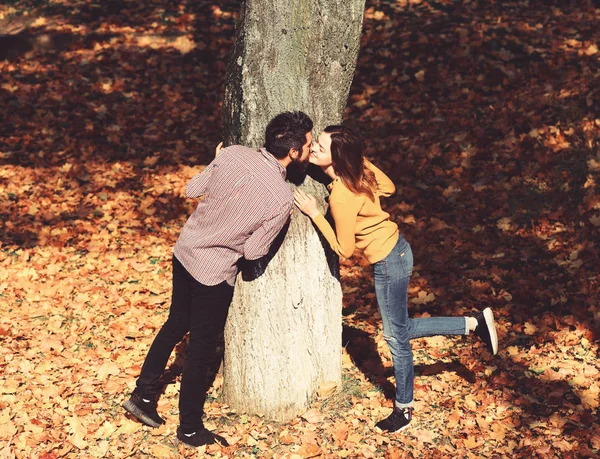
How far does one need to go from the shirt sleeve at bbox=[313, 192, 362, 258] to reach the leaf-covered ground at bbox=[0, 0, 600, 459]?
4.04 ft

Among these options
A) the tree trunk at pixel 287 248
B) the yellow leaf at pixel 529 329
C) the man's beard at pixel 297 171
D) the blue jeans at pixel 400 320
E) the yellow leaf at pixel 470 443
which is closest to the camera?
the tree trunk at pixel 287 248

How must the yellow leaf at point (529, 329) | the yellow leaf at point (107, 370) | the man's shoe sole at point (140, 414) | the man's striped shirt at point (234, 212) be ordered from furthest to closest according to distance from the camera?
the yellow leaf at point (529, 329) < the yellow leaf at point (107, 370) < the man's shoe sole at point (140, 414) < the man's striped shirt at point (234, 212)

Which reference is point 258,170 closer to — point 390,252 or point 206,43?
point 390,252

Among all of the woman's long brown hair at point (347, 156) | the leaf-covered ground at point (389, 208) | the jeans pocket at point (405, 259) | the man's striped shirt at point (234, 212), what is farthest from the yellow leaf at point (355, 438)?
the woman's long brown hair at point (347, 156)

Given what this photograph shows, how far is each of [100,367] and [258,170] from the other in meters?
2.44

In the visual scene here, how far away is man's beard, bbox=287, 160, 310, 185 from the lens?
13.7 ft

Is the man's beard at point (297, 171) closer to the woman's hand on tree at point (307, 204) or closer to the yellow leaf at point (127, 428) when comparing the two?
the woman's hand on tree at point (307, 204)

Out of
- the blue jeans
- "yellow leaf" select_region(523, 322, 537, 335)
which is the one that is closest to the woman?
the blue jeans

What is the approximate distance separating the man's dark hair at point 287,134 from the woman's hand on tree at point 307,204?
35 cm

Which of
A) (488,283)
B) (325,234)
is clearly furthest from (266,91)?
(488,283)

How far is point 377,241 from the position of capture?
4328 millimetres

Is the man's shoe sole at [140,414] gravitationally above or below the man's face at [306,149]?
→ below

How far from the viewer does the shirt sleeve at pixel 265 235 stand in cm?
400

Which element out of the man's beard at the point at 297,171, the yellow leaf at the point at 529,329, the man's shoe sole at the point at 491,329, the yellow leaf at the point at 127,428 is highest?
the man's beard at the point at 297,171
